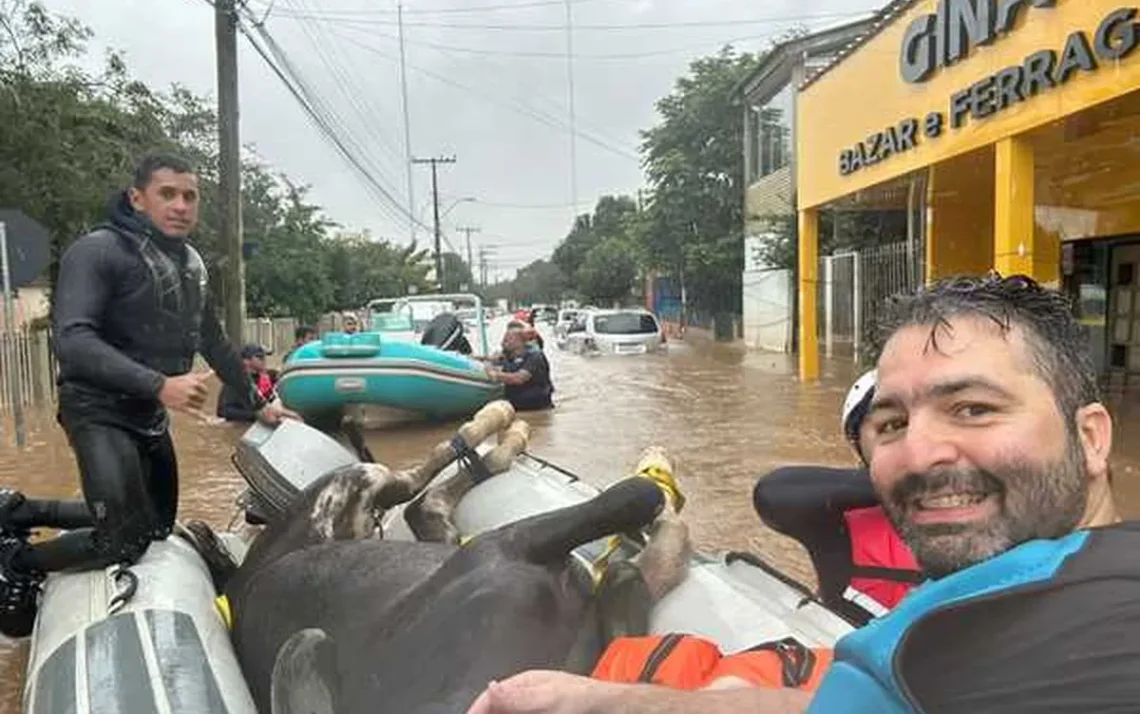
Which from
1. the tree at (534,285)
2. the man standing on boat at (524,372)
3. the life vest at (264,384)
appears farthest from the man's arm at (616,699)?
the tree at (534,285)

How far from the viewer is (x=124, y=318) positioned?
3486 mm

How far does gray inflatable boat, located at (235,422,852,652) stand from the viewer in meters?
2.67

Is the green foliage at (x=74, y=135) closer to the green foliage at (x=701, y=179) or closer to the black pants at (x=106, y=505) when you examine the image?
the black pants at (x=106, y=505)

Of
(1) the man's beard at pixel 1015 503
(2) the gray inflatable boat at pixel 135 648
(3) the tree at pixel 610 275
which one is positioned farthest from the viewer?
(3) the tree at pixel 610 275

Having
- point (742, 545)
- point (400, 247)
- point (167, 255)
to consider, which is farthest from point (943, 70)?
point (400, 247)

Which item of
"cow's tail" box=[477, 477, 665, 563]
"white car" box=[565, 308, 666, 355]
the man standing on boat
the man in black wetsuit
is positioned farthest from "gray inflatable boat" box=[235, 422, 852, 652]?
"white car" box=[565, 308, 666, 355]

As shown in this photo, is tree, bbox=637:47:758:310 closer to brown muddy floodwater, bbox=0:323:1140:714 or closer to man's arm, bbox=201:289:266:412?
brown muddy floodwater, bbox=0:323:1140:714

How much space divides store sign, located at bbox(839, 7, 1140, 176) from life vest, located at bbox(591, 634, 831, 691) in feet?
23.9

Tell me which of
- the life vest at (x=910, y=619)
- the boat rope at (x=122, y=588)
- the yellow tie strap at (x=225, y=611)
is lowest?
the yellow tie strap at (x=225, y=611)

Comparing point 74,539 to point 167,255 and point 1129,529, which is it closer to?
point 167,255

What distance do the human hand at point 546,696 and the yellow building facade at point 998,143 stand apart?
25.5 feet

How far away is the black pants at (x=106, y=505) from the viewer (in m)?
3.42

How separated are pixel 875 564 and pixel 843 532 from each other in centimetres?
14

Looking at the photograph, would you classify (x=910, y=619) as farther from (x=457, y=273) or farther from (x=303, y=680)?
(x=457, y=273)
